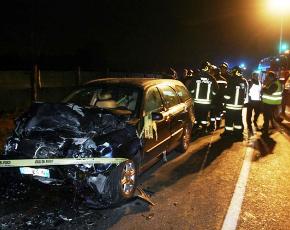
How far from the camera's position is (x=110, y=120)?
5.23 meters

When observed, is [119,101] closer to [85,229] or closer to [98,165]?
[98,165]

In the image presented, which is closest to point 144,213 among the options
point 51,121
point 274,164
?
point 51,121

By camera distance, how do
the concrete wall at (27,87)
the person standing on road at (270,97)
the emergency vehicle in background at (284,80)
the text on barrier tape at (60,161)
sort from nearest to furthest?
the text on barrier tape at (60,161) < the person standing on road at (270,97) < the concrete wall at (27,87) < the emergency vehicle in background at (284,80)

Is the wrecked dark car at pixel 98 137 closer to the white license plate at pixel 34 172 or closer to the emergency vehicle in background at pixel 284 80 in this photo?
the white license plate at pixel 34 172

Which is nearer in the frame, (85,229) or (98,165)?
(85,229)

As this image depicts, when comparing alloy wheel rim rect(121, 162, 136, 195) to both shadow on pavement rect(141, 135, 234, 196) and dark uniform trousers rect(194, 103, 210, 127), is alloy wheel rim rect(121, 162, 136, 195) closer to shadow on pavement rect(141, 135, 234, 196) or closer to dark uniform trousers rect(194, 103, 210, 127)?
shadow on pavement rect(141, 135, 234, 196)

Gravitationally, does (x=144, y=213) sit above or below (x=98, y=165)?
below

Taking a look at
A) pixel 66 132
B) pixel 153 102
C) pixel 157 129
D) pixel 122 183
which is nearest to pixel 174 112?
pixel 153 102

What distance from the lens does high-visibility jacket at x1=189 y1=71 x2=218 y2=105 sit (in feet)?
33.9

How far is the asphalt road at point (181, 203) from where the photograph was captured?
181 inches

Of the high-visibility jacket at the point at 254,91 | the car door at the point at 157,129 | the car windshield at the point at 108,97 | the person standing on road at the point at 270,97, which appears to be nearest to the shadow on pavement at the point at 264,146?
the person standing on road at the point at 270,97

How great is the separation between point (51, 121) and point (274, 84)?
7.74 m

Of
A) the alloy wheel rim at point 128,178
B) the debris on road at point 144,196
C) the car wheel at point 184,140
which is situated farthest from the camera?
the car wheel at point 184,140

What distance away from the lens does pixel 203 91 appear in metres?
10.4
